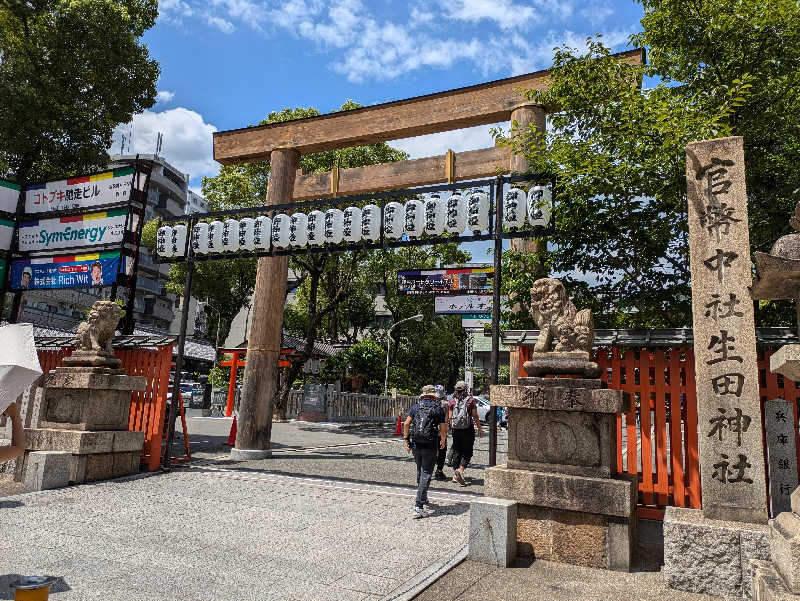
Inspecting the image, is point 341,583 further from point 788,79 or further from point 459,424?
point 788,79

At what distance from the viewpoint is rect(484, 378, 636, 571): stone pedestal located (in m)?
5.28

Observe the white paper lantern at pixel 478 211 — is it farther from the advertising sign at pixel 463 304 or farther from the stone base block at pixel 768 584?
the advertising sign at pixel 463 304

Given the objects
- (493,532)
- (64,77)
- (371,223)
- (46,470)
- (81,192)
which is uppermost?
(64,77)

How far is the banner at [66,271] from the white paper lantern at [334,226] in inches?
212

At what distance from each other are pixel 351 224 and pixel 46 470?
6.59 m

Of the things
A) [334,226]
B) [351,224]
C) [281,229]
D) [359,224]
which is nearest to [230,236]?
[281,229]

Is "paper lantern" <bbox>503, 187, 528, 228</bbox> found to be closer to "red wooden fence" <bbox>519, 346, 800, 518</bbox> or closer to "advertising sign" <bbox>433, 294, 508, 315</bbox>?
"red wooden fence" <bbox>519, 346, 800, 518</bbox>

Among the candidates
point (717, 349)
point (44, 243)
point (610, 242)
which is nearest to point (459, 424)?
point (610, 242)

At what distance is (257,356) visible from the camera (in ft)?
40.7

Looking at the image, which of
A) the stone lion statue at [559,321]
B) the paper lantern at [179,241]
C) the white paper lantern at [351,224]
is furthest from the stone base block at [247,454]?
the stone lion statue at [559,321]

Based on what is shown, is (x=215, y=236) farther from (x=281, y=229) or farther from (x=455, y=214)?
(x=455, y=214)

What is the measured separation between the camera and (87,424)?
900 cm

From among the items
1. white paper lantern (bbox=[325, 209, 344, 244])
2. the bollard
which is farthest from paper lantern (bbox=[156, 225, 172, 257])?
the bollard

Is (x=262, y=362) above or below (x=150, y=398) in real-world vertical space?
above
